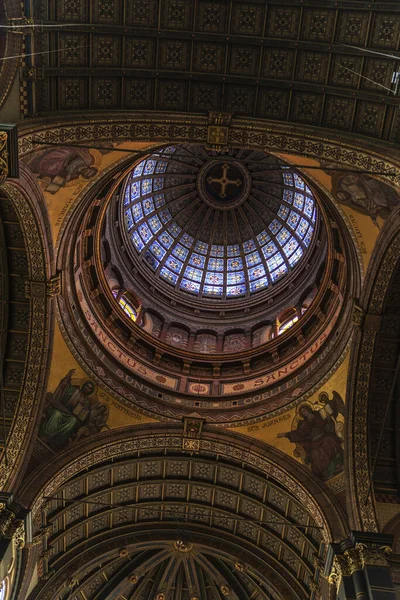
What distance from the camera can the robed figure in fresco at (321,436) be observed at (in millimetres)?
19312

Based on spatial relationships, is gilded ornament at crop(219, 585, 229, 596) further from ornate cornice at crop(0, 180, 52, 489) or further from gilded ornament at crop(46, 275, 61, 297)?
gilded ornament at crop(46, 275, 61, 297)

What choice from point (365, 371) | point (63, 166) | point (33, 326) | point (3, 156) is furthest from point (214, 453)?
point (3, 156)

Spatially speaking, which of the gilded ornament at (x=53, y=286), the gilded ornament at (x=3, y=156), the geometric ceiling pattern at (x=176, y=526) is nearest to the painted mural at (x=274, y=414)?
the gilded ornament at (x=53, y=286)

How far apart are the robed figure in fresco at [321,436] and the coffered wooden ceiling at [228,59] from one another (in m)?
8.75

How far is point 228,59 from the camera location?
15.2 meters

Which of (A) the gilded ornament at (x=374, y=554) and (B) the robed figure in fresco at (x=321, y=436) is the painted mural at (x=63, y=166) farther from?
(A) the gilded ornament at (x=374, y=554)

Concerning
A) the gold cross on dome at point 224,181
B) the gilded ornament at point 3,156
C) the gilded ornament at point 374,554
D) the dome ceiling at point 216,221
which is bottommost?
the gilded ornament at point 374,554

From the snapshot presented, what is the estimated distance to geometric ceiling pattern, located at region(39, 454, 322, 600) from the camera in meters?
20.8

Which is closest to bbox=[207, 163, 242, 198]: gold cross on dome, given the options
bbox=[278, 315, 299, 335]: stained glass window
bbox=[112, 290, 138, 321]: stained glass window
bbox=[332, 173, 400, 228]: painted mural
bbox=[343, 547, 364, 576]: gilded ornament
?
bbox=[112, 290, 138, 321]: stained glass window

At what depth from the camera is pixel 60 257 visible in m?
19.1

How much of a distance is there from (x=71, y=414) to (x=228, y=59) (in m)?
11.7

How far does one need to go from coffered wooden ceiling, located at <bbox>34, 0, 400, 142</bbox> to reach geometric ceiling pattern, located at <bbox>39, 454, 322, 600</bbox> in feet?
38.9

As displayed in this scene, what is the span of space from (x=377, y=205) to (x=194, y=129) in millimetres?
5243

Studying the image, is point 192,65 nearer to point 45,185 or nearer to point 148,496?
point 45,185
